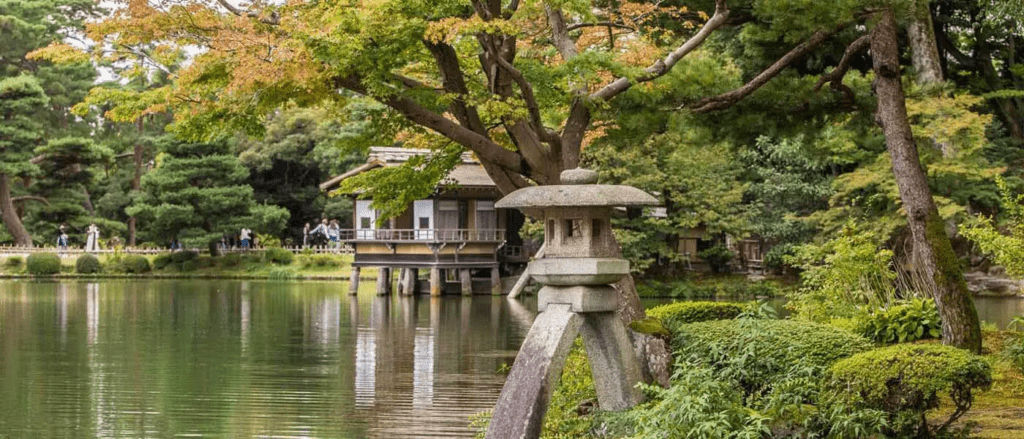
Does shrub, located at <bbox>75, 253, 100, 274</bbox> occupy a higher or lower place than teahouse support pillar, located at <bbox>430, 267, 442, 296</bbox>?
higher

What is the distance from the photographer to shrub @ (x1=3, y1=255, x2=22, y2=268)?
136 feet

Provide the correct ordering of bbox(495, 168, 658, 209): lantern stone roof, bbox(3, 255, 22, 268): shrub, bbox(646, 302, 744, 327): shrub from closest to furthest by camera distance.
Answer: bbox(495, 168, 658, 209): lantern stone roof, bbox(646, 302, 744, 327): shrub, bbox(3, 255, 22, 268): shrub

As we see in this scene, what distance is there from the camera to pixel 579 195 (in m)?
7.98

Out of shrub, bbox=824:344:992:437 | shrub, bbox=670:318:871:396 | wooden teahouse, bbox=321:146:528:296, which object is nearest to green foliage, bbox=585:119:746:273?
wooden teahouse, bbox=321:146:528:296

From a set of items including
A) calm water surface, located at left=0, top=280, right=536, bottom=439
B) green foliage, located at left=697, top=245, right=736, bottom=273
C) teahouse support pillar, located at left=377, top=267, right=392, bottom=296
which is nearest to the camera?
calm water surface, located at left=0, top=280, right=536, bottom=439

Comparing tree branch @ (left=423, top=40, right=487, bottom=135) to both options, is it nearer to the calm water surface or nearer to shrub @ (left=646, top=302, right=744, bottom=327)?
the calm water surface

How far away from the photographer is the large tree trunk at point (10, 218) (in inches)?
1722

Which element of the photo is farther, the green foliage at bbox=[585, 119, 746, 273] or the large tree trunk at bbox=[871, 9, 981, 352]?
the green foliage at bbox=[585, 119, 746, 273]

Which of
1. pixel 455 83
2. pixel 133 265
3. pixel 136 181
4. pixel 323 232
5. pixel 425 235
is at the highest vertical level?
pixel 136 181

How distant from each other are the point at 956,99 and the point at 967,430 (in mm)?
15731

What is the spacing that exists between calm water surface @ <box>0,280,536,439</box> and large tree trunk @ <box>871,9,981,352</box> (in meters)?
4.27

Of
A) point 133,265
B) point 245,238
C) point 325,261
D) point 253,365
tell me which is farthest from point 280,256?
point 253,365

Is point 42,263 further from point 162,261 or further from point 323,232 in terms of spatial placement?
point 323,232

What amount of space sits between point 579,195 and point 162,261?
37388 mm
